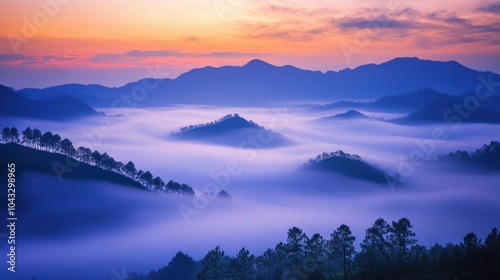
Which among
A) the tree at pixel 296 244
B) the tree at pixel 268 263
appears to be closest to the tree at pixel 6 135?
the tree at pixel 268 263

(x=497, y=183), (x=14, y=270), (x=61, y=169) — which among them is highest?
(x=497, y=183)

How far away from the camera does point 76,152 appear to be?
126750 mm

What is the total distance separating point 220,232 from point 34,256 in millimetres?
61197

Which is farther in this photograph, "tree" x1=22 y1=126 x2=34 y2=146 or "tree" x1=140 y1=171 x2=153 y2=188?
"tree" x1=140 y1=171 x2=153 y2=188

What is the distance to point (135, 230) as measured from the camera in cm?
11894

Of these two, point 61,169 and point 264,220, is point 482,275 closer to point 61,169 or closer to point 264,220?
point 61,169

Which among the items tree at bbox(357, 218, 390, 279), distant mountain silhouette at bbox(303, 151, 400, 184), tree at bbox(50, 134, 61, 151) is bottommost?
tree at bbox(357, 218, 390, 279)

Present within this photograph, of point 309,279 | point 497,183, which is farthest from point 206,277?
point 497,183

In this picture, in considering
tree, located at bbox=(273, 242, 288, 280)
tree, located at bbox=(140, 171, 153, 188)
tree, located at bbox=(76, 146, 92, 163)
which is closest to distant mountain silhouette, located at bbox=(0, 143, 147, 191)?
tree, located at bbox=(76, 146, 92, 163)

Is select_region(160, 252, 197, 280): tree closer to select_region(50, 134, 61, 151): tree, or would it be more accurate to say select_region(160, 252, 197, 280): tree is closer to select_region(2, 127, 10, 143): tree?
select_region(50, 134, 61, 151): tree

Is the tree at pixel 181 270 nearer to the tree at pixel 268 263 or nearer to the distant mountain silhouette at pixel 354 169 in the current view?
the tree at pixel 268 263

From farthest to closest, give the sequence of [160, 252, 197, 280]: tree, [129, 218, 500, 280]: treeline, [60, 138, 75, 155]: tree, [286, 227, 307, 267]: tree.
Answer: [60, 138, 75, 155]: tree, [160, 252, 197, 280]: tree, [286, 227, 307, 267]: tree, [129, 218, 500, 280]: treeline

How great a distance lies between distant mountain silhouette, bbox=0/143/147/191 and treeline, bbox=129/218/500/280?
69677 millimetres

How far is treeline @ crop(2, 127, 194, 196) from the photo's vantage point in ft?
394
